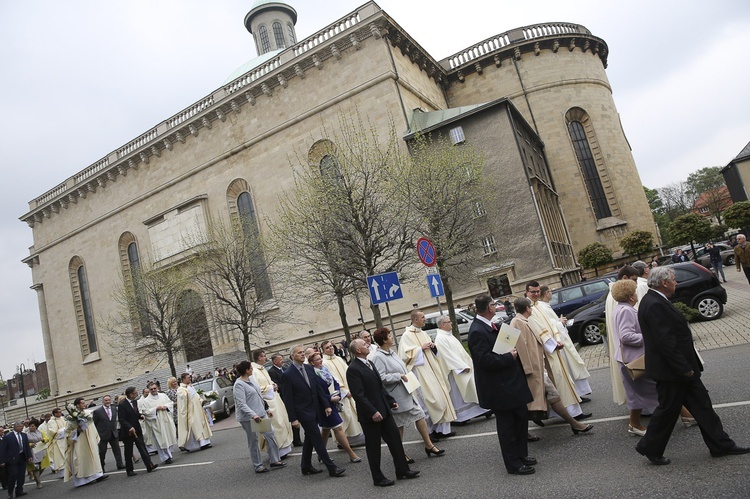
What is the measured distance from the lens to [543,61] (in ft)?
116

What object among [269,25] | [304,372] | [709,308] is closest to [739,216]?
[709,308]

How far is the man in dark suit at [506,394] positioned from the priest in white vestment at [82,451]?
1029 centimetres

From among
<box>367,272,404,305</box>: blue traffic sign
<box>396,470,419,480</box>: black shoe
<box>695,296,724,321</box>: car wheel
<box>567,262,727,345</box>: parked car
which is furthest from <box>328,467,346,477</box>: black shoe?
<box>695,296,724,321</box>: car wheel

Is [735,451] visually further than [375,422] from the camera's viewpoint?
No

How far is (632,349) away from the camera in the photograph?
5.97 metres

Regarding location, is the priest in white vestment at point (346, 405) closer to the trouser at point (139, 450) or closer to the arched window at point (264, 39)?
the trouser at point (139, 450)

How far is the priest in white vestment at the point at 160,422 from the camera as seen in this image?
12833 millimetres

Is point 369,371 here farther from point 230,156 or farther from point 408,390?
point 230,156

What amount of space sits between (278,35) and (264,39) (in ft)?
4.75

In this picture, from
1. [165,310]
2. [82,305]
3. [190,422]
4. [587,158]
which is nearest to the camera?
[190,422]

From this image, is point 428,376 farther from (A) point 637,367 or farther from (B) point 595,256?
(B) point 595,256

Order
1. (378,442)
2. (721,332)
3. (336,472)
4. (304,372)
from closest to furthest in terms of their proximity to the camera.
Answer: (378,442), (336,472), (304,372), (721,332)

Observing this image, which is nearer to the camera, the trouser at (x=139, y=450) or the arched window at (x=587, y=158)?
the trouser at (x=139, y=450)

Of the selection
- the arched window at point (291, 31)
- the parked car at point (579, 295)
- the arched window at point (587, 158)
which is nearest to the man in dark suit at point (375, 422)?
the parked car at point (579, 295)
